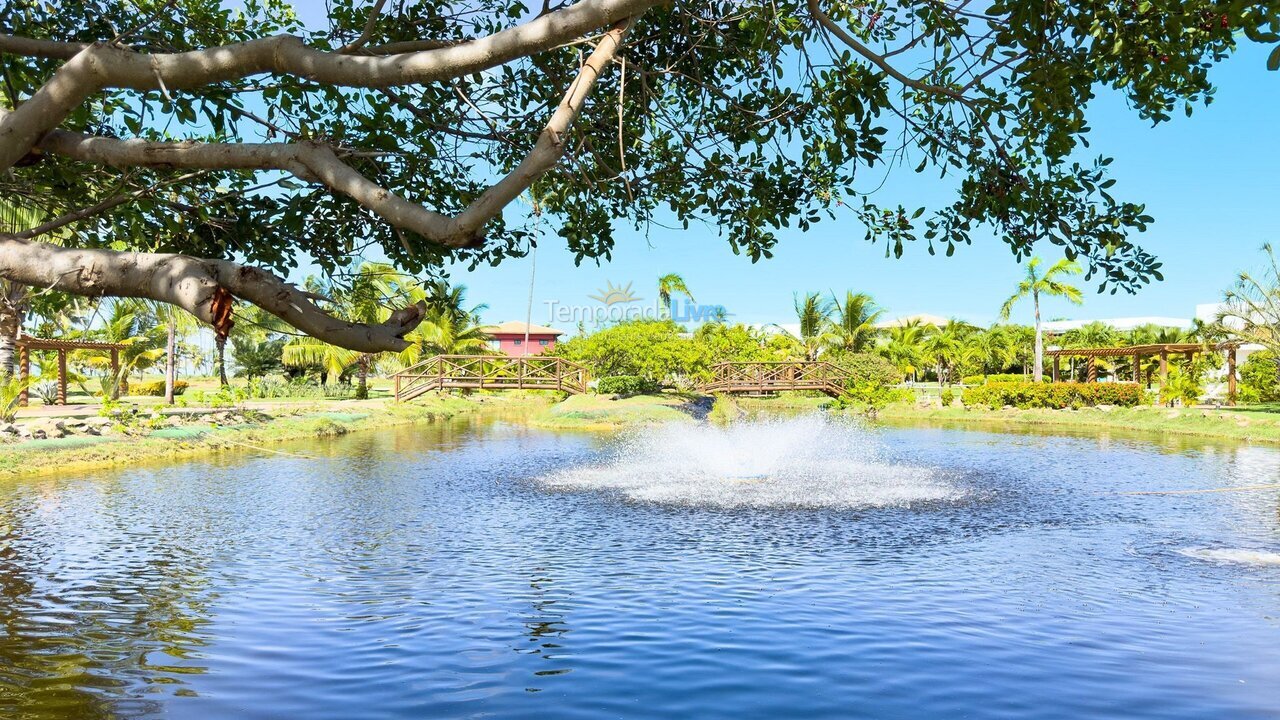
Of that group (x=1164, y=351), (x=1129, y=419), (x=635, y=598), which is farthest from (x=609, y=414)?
(x=635, y=598)

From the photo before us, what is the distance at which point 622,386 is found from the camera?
43719mm

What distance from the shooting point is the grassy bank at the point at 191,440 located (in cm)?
1895

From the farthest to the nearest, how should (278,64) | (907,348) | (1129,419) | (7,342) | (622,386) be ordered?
(907,348) < (622,386) < (1129,419) < (7,342) < (278,64)

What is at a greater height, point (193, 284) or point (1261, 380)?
point (193, 284)

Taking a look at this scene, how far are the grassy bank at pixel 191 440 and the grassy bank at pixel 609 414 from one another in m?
6.13

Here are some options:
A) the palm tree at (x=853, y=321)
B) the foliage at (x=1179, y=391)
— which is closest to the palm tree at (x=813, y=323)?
the palm tree at (x=853, y=321)

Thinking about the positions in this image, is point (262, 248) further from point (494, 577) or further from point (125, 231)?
point (494, 577)

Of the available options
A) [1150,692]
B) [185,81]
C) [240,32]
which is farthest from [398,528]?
[1150,692]

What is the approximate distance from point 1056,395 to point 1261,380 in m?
8.59

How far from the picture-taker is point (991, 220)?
7.44 meters

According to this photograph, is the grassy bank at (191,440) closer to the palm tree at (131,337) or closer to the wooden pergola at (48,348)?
the wooden pergola at (48,348)

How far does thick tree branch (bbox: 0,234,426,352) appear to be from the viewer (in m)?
4.82

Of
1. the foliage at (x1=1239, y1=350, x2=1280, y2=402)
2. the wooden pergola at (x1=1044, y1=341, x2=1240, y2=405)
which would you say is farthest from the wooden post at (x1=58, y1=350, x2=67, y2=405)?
the foliage at (x1=1239, y1=350, x2=1280, y2=402)

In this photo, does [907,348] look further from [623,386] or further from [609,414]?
[609,414]
